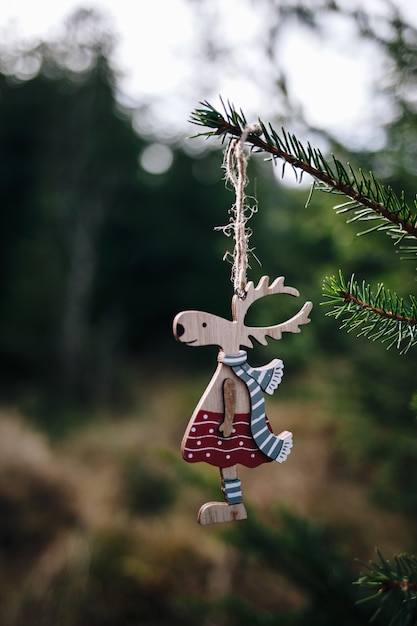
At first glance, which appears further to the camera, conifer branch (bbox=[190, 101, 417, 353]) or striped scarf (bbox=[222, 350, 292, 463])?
striped scarf (bbox=[222, 350, 292, 463])

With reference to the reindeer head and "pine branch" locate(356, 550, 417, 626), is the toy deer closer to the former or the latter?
the reindeer head

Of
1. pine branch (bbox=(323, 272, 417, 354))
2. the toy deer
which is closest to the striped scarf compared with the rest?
the toy deer

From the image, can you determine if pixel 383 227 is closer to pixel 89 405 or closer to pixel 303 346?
pixel 303 346

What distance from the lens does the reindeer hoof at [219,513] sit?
646 millimetres

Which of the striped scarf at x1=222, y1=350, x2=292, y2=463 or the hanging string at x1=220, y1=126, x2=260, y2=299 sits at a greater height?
Result: the hanging string at x1=220, y1=126, x2=260, y2=299

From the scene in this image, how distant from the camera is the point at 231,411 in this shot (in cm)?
67

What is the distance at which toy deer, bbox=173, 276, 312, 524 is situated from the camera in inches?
25.6

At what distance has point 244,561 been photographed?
2.14 meters

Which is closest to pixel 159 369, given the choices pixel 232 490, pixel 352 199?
pixel 232 490

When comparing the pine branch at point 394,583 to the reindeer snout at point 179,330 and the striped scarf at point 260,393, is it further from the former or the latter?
the reindeer snout at point 179,330

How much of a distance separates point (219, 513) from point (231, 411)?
0.12 metres

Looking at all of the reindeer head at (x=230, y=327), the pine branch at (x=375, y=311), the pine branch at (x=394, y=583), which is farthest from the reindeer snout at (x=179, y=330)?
the pine branch at (x=394, y=583)

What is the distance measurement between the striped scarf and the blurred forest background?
244 millimetres

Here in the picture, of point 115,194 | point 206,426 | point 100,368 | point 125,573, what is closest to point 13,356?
point 100,368
